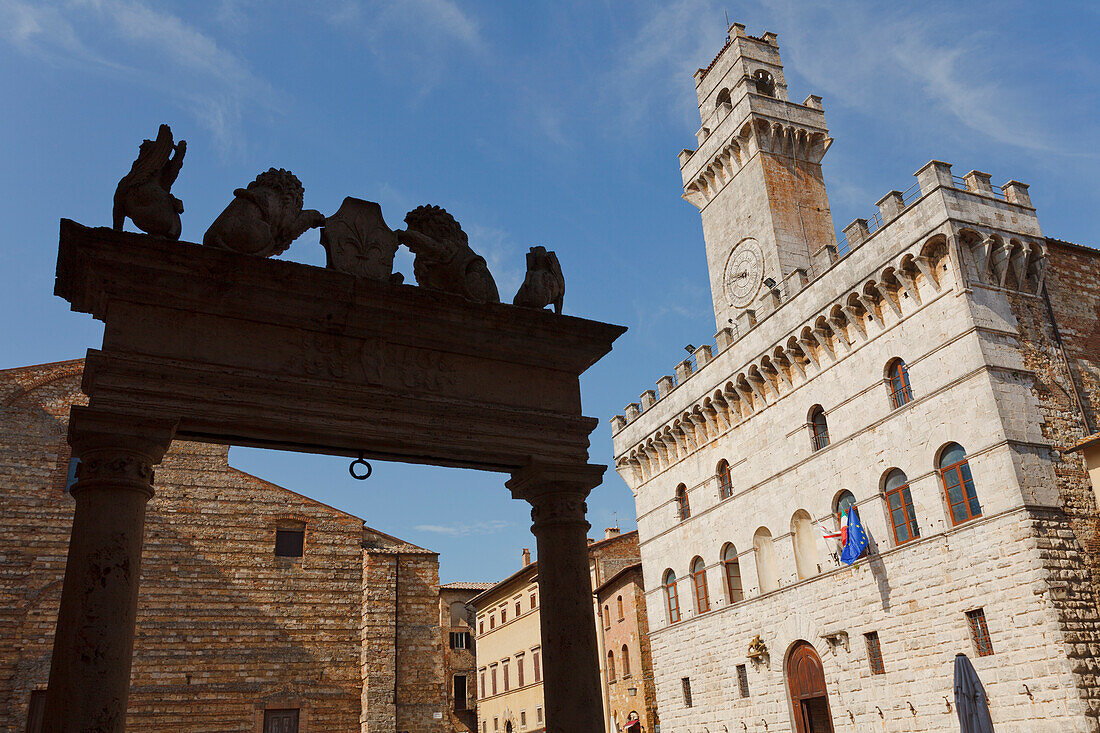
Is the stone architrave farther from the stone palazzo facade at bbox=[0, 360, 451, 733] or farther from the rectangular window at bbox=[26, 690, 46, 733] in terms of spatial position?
the rectangular window at bbox=[26, 690, 46, 733]

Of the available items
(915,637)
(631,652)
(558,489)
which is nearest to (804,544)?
(915,637)

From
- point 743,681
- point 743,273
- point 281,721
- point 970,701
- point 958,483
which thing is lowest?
point 970,701

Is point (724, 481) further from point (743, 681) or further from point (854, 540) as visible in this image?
point (854, 540)

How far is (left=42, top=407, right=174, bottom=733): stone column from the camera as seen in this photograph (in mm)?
4891

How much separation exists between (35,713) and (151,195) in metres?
18.5

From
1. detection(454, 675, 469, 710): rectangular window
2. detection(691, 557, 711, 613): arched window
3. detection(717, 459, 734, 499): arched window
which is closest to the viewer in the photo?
detection(717, 459, 734, 499): arched window

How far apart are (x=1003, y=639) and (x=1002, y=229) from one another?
918 cm

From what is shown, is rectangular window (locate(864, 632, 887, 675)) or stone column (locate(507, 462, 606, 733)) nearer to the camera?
stone column (locate(507, 462, 606, 733))

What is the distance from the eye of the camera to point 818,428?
74.5 ft

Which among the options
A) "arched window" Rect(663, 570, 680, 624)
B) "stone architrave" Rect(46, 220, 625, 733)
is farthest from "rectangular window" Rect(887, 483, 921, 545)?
"stone architrave" Rect(46, 220, 625, 733)

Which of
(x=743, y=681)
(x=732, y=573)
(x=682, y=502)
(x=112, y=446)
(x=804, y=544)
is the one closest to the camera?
(x=112, y=446)

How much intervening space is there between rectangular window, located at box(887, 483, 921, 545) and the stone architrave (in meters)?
14.7

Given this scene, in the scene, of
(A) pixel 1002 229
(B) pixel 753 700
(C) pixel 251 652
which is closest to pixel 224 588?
(C) pixel 251 652

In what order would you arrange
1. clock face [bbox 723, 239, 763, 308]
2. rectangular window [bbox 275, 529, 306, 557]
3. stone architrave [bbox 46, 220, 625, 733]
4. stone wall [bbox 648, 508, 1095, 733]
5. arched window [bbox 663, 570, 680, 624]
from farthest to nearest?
clock face [bbox 723, 239, 763, 308]
arched window [bbox 663, 570, 680, 624]
rectangular window [bbox 275, 529, 306, 557]
stone wall [bbox 648, 508, 1095, 733]
stone architrave [bbox 46, 220, 625, 733]
